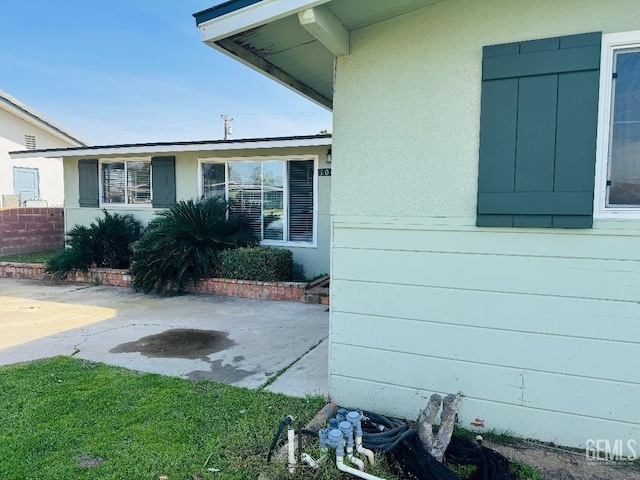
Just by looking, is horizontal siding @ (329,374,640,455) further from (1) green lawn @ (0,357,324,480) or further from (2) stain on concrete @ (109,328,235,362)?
(2) stain on concrete @ (109,328,235,362)

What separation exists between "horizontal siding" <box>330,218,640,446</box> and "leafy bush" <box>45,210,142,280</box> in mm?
7044

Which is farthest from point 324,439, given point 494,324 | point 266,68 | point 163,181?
point 163,181

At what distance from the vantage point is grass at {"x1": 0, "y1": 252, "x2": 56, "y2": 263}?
10.2 metres

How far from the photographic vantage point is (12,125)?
15336mm

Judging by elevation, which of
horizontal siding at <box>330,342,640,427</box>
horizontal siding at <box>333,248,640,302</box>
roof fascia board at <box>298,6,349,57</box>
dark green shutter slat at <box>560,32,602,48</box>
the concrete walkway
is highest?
roof fascia board at <box>298,6,349,57</box>

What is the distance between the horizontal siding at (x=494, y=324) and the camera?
2.60 m

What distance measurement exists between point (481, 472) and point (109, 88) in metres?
29.7

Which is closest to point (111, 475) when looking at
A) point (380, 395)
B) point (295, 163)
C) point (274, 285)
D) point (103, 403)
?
point (103, 403)

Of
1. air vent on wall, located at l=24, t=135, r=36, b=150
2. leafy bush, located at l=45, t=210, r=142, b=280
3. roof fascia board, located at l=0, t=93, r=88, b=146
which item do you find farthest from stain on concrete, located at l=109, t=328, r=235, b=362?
air vent on wall, located at l=24, t=135, r=36, b=150

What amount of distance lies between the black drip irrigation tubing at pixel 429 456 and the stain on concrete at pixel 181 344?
2.26 metres

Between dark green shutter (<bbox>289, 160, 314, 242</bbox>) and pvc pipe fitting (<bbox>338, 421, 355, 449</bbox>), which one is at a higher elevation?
dark green shutter (<bbox>289, 160, 314, 242</bbox>)

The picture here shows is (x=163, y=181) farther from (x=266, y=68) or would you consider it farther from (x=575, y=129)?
(x=575, y=129)

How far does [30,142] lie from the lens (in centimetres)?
1602

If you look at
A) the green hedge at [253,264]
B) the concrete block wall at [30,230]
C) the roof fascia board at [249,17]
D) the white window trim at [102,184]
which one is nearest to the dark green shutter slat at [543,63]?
the roof fascia board at [249,17]
